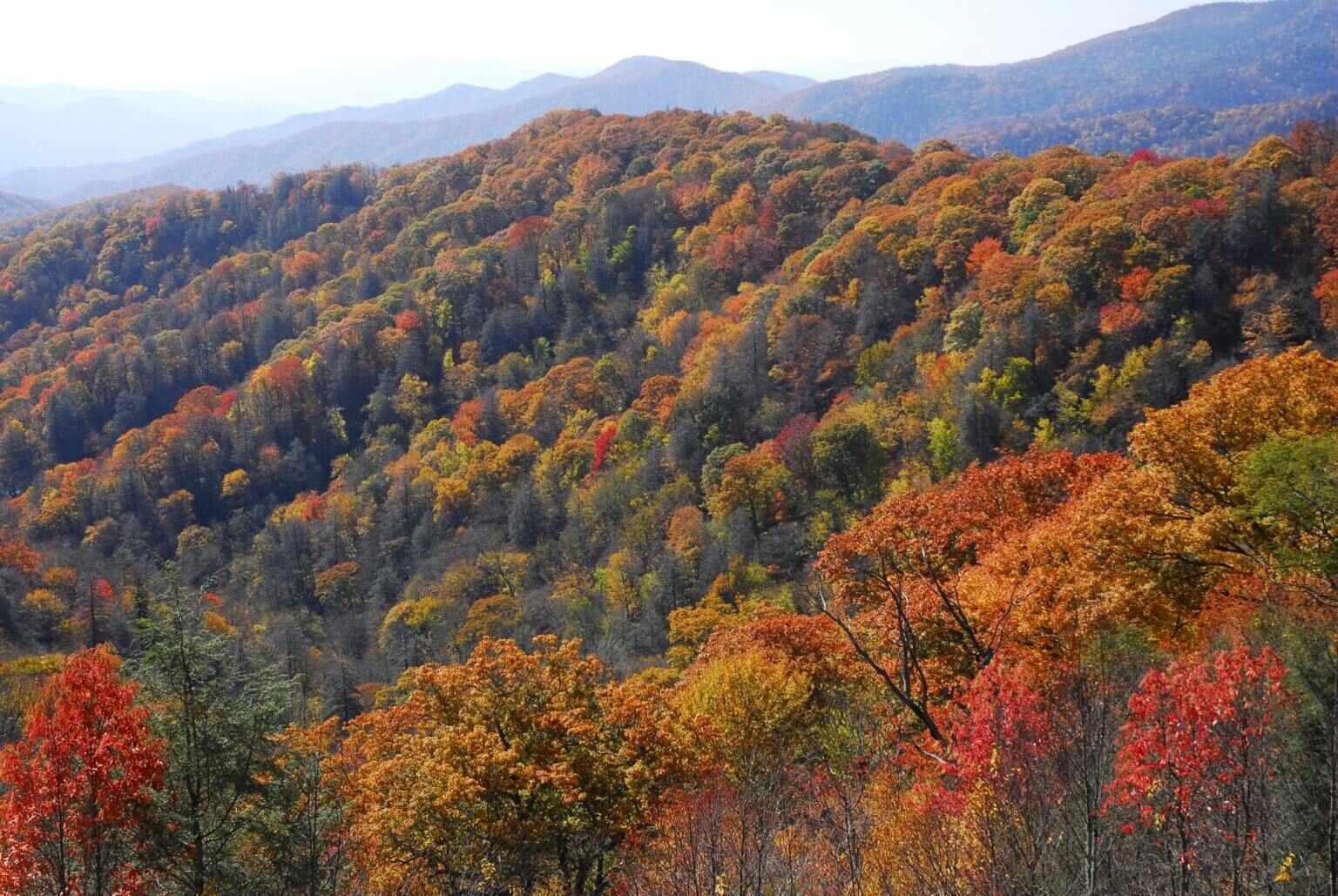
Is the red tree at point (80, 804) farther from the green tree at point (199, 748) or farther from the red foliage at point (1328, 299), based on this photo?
the red foliage at point (1328, 299)

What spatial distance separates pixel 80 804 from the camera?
470 inches

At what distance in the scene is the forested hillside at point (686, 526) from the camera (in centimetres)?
1156

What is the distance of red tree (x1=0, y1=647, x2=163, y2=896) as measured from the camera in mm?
11789

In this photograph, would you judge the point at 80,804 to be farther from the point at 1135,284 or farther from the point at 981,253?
the point at 981,253

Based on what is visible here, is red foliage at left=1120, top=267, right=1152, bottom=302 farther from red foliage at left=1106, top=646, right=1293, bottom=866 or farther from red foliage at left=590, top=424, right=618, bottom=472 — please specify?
red foliage at left=1106, top=646, right=1293, bottom=866

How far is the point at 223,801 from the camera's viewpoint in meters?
12.7

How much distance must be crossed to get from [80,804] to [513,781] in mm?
6048

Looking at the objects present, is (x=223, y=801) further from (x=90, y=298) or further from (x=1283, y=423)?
(x=90, y=298)

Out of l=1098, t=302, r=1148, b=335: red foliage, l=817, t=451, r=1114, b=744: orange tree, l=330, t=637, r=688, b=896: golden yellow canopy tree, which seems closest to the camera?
l=330, t=637, r=688, b=896: golden yellow canopy tree

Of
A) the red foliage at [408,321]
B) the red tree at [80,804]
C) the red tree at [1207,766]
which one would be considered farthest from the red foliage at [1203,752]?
the red foliage at [408,321]

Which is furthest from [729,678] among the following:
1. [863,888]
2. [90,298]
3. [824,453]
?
[90,298]

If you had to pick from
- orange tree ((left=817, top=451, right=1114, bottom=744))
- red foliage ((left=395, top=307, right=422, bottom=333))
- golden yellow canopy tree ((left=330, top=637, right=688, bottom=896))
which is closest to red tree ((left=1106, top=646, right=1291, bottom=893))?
orange tree ((left=817, top=451, right=1114, bottom=744))

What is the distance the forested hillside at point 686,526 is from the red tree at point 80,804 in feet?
0.19

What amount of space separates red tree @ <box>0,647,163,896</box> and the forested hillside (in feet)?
0.19
